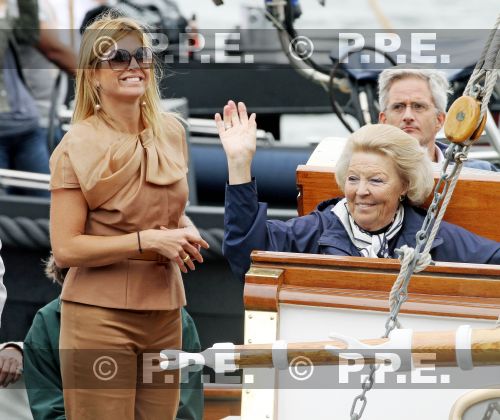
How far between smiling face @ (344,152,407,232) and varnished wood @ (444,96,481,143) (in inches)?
25.9

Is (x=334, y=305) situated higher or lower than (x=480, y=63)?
lower

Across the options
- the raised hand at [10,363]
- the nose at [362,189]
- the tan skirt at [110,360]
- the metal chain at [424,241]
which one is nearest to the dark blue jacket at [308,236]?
the nose at [362,189]

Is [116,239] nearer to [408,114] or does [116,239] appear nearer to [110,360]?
[110,360]

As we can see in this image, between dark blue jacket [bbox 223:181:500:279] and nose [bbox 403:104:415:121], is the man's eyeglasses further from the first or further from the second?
dark blue jacket [bbox 223:181:500:279]

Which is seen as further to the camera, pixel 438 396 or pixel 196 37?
pixel 196 37

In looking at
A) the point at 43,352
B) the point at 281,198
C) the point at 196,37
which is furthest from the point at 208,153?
the point at 43,352

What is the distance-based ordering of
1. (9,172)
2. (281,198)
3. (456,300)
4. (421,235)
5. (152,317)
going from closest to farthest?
1. (421,235)
2. (456,300)
3. (152,317)
4. (9,172)
5. (281,198)

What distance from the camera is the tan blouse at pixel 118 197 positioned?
11.6 feet

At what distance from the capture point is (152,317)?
360 centimetres

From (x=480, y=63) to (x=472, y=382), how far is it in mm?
765

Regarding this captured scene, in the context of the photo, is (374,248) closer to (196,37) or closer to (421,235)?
(421,235)

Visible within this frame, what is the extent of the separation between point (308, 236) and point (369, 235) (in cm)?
19

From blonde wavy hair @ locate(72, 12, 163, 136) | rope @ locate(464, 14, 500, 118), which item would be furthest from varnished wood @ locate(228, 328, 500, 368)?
blonde wavy hair @ locate(72, 12, 163, 136)

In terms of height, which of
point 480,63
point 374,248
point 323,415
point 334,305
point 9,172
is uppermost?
point 9,172
